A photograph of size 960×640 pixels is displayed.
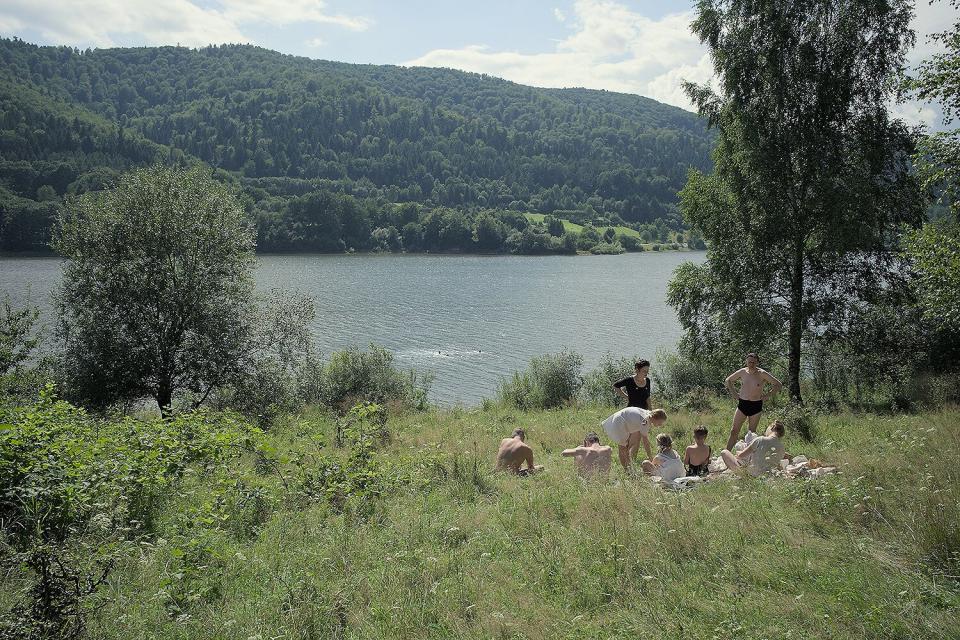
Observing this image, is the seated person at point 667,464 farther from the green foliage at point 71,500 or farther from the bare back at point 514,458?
the green foliage at point 71,500

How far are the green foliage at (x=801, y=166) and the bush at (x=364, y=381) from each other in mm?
12200

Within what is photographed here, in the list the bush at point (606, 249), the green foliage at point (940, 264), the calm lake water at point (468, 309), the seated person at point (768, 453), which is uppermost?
the green foliage at point (940, 264)

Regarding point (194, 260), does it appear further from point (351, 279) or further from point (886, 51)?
point (351, 279)

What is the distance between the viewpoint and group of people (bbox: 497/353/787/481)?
9523mm

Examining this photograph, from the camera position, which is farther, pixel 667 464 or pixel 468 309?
pixel 468 309

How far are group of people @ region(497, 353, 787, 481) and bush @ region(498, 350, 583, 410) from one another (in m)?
12.9

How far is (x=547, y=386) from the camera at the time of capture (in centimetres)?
2592

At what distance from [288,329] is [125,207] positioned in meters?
6.98

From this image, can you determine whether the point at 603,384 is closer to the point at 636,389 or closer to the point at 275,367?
the point at 275,367

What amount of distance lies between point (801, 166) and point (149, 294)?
65.5 ft

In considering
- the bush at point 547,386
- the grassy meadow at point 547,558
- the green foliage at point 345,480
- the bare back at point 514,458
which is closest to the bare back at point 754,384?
the grassy meadow at point 547,558

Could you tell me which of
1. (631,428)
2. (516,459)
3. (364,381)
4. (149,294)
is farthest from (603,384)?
(149,294)

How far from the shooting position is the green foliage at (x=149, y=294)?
19.5 meters

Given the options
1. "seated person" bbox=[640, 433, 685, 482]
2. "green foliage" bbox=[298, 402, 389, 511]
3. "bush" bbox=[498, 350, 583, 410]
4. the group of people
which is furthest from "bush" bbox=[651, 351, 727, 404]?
"green foliage" bbox=[298, 402, 389, 511]
